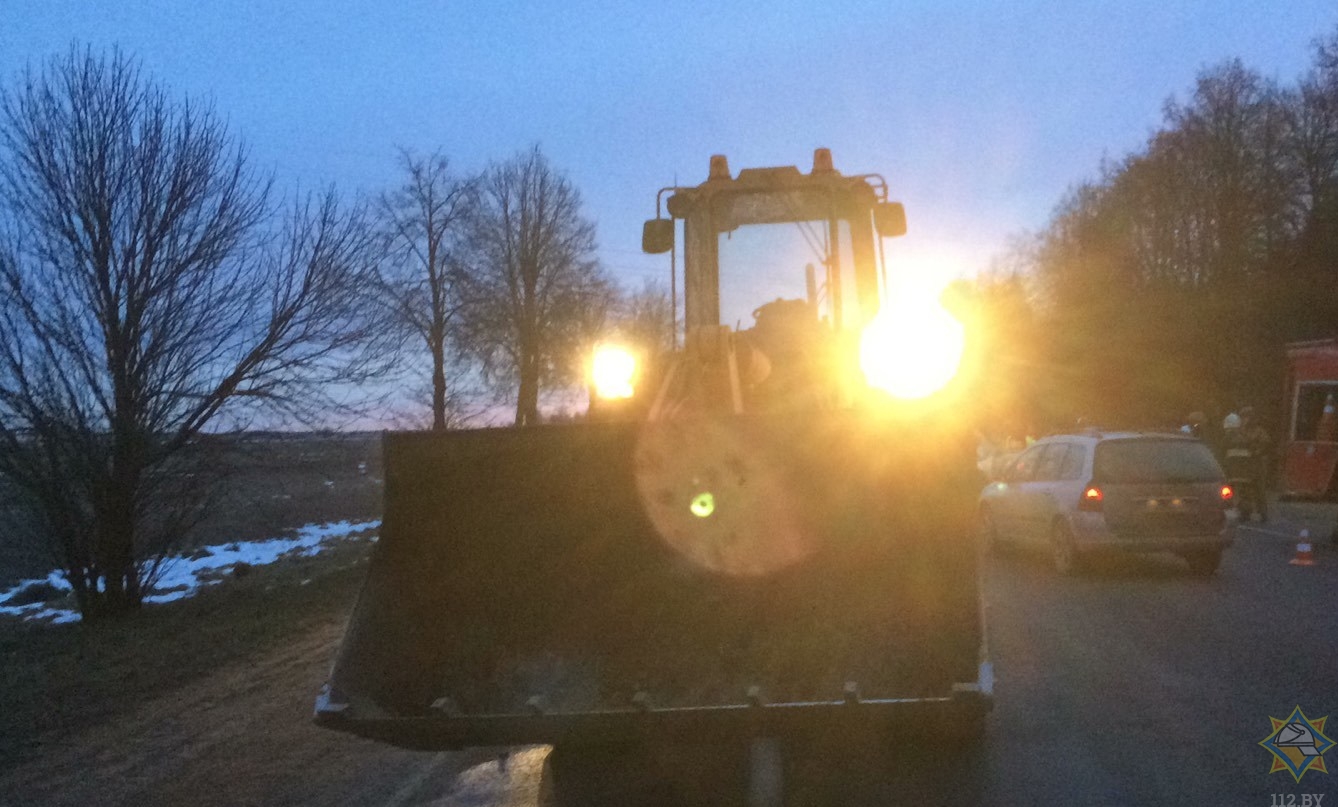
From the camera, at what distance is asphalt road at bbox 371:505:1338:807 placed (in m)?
5.86

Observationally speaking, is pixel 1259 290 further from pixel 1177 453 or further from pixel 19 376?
pixel 19 376

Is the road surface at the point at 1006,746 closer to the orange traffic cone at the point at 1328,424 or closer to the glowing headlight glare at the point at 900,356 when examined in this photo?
the glowing headlight glare at the point at 900,356

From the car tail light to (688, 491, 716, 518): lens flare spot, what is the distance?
27.0ft

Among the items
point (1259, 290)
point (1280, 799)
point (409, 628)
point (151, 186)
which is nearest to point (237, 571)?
point (151, 186)

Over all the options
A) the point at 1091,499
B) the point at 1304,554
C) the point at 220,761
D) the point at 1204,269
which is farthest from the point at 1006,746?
the point at 1204,269

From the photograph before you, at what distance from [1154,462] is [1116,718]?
678 centimetres

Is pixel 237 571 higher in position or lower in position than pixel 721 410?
lower

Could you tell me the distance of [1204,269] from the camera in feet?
154

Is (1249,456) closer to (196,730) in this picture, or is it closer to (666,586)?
(666,586)

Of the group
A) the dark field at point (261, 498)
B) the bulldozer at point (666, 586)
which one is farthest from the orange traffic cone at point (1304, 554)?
the dark field at point (261, 498)

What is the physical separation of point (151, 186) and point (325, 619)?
15.8 feet

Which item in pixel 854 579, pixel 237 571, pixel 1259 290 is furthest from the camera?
pixel 1259 290

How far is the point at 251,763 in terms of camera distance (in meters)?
6.75

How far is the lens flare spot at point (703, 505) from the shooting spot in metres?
6.05
